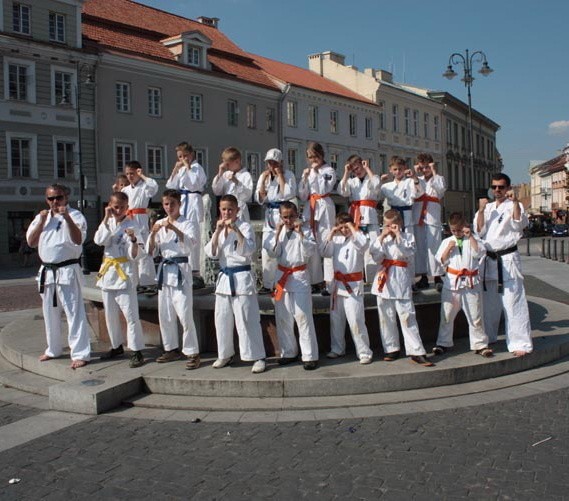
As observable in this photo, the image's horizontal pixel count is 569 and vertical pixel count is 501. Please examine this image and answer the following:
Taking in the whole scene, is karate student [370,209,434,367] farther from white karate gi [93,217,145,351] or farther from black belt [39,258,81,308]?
black belt [39,258,81,308]

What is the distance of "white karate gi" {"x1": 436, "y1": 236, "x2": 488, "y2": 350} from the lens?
7945 mm

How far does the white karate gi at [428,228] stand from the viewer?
9.60 m

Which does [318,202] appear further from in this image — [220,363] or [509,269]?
[220,363]

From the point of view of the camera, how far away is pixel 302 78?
44781mm

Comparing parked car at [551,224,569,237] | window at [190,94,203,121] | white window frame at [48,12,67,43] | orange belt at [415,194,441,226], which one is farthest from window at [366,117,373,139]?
orange belt at [415,194,441,226]

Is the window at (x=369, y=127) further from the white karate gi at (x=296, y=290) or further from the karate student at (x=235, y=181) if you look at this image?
the white karate gi at (x=296, y=290)

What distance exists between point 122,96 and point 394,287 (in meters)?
27.1

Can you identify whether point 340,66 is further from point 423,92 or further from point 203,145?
point 203,145

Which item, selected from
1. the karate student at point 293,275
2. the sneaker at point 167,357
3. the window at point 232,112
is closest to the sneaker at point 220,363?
the sneaker at point 167,357

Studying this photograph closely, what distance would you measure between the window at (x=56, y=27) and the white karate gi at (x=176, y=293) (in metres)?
25.3

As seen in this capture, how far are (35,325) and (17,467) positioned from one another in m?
5.77

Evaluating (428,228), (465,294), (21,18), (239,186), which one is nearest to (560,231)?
(21,18)

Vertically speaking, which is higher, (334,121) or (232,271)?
(334,121)

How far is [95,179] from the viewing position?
30.8 m
